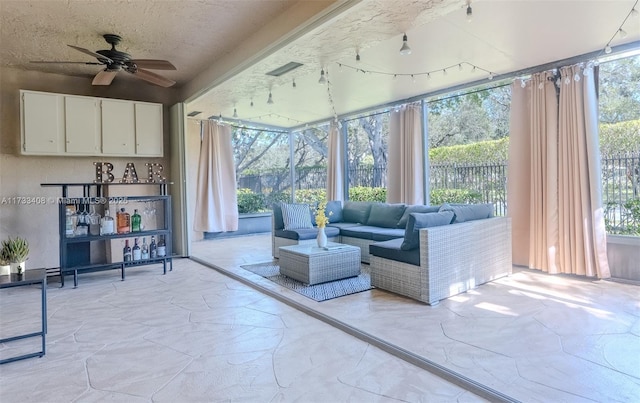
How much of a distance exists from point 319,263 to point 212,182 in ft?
15.4

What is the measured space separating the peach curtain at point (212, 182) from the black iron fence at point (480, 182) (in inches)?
30.1

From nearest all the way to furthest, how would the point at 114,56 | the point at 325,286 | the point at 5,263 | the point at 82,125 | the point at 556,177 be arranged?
the point at 5,263 → the point at 114,56 → the point at 325,286 → the point at 556,177 → the point at 82,125

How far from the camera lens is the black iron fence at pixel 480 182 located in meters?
4.04

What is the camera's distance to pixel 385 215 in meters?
5.59

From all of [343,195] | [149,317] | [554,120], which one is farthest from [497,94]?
[149,317]

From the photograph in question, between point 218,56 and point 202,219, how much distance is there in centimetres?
418

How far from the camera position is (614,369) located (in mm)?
2180

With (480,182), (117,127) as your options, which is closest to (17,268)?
(117,127)

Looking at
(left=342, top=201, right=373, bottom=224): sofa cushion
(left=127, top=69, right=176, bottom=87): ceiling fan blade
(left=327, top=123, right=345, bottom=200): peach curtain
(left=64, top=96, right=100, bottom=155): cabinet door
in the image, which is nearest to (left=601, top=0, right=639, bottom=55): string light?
(left=342, top=201, right=373, bottom=224): sofa cushion

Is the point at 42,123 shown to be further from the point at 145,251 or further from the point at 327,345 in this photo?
the point at 327,345

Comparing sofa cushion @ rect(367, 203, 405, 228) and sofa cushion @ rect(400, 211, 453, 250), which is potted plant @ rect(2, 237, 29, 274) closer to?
sofa cushion @ rect(400, 211, 453, 250)

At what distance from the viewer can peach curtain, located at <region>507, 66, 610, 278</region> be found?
13.3ft

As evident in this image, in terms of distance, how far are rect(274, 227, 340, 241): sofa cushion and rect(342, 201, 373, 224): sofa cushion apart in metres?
0.65

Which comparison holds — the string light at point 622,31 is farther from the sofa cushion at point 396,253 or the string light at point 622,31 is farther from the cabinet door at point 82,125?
the cabinet door at point 82,125
